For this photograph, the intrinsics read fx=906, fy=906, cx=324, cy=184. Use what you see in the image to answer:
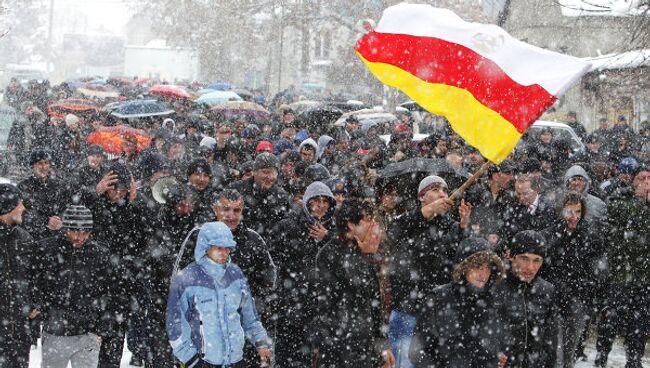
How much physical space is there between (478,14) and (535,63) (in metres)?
26.6

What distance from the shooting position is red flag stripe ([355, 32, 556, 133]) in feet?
20.9

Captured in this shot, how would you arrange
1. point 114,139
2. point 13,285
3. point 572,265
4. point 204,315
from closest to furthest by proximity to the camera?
point 204,315
point 13,285
point 572,265
point 114,139

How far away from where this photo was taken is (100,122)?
16391 millimetres

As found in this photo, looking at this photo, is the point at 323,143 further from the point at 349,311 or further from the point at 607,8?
the point at 349,311

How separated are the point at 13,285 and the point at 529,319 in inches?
145

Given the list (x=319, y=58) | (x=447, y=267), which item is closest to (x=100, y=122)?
(x=447, y=267)

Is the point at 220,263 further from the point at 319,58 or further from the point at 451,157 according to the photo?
the point at 319,58

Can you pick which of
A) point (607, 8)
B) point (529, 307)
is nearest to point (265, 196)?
point (529, 307)

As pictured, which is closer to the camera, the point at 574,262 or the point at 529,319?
the point at 529,319

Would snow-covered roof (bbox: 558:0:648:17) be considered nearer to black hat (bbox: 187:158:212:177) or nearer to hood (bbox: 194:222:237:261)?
black hat (bbox: 187:158:212:177)

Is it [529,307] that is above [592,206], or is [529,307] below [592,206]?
below

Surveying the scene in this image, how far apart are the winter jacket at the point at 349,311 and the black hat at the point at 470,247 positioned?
2.17 feet

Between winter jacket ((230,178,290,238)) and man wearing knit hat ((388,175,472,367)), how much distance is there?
7.35ft

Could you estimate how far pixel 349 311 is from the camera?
5.65 metres
